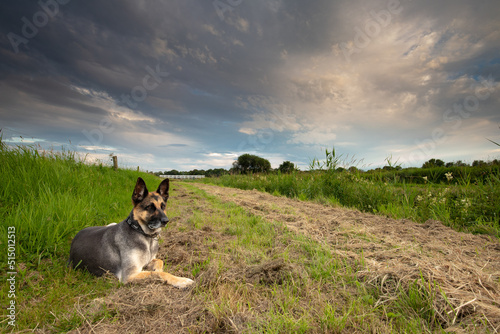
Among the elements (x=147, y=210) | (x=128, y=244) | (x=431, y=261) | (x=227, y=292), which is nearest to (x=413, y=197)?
(x=431, y=261)

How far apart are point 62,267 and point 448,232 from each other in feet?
20.4

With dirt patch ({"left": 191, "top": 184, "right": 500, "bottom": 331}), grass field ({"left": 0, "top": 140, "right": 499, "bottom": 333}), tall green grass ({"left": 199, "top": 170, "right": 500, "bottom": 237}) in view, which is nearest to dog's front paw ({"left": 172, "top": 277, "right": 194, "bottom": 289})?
grass field ({"left": 0, "top": 140, "right": 499, "bottom": 333})

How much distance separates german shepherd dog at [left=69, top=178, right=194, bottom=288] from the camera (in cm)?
279

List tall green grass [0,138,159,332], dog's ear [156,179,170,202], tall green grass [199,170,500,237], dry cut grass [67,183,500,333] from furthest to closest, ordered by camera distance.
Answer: tall green grass [199,170,500,237], dog's ear [156,179,170,202], tall green grass [0,138,159,332], dry cut grass [67,183,500,333]

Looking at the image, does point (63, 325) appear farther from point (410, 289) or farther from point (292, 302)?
point (410, 289)

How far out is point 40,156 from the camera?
5.64 m

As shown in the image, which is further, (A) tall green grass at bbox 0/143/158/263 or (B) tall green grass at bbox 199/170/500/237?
(B) tall green grass at bbox 199/170/500/237

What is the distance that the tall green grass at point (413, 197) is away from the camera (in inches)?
191

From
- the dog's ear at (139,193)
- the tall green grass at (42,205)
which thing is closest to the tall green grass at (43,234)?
the tall green grass at (42,205)

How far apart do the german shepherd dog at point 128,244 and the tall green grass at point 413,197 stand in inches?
222

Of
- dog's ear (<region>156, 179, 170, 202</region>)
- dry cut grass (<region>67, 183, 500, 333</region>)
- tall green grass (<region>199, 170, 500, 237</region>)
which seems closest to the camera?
dry cut grass (<region>67, 183, 500, 333</region>)

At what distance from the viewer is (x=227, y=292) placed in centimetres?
223

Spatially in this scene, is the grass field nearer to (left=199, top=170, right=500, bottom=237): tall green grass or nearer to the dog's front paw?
the dog's front paw

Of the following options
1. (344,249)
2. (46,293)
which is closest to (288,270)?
(344,249)
